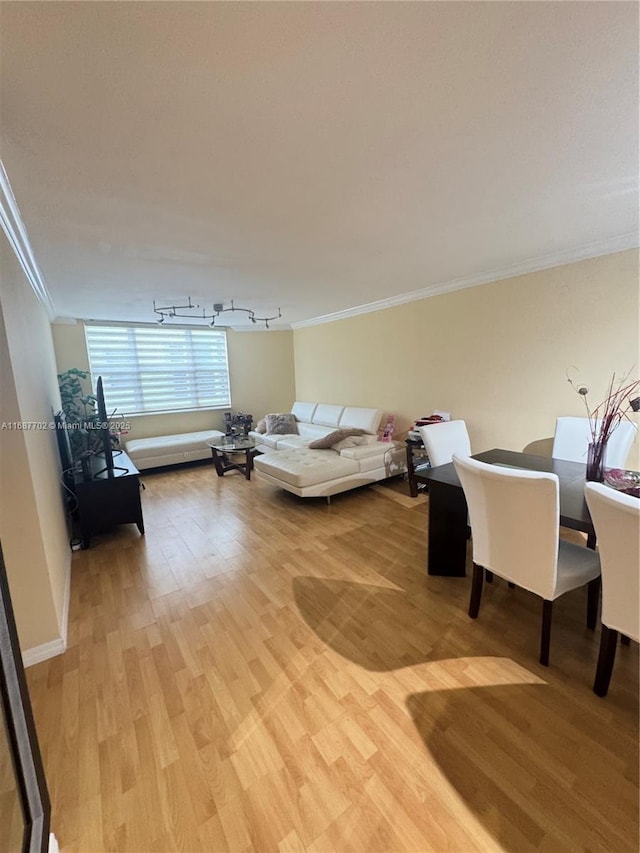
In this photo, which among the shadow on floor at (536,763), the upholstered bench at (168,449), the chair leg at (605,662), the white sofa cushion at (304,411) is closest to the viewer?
the shadow on floor at (536,763)

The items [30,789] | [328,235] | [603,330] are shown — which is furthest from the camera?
[603,330]

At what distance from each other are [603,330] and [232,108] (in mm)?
3084

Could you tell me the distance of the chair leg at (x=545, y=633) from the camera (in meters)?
1.60

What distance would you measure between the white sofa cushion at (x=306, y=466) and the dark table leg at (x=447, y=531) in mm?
1446

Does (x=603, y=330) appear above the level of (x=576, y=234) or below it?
below

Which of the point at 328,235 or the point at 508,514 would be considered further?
the point at 328,235

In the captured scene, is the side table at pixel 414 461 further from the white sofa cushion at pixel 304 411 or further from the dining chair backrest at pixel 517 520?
the white sofa cushion at pixel 304 411

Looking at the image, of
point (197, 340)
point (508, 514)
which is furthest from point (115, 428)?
point (508, 514)

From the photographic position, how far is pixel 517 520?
1.58 metres

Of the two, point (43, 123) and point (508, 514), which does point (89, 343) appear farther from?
point (508, 514)

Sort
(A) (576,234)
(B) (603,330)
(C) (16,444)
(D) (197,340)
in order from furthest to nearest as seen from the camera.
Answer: (D) (197,340) → (B) (603,330) → (A) (576,234) → (C) (16,444)

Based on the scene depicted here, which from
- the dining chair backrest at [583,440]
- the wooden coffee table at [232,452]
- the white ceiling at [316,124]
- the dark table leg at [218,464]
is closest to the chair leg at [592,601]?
the dining chair backrest at [583,440]

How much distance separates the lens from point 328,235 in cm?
228

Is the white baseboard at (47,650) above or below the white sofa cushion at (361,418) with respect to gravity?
below
